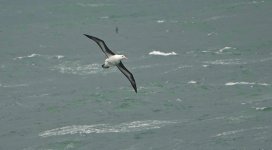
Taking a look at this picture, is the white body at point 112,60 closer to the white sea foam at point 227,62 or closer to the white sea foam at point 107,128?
the white sea foam at point 107,128

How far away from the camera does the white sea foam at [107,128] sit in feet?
225

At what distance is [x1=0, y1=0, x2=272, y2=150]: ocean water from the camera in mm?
66938

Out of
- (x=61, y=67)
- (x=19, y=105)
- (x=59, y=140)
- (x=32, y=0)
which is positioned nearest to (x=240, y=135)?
(x=59, y=140)

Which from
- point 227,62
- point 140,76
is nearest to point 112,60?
point 140,76

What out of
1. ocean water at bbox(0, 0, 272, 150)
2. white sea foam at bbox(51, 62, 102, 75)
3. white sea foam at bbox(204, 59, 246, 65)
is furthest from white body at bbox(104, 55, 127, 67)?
white sea foam at bbox(204, 59, 246, 65)

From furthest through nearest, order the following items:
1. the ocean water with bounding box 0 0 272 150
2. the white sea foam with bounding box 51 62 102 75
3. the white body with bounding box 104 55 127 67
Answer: the white sea foam with bounding box 51 62 102 75
the ocean water with bounding box 0 0 272 150
the white body with bounding box 104 55 127 67

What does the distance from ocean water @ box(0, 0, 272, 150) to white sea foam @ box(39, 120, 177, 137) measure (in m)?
0.09

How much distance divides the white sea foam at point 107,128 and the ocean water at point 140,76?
0.09 metres

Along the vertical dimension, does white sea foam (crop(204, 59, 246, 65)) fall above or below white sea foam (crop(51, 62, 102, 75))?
above

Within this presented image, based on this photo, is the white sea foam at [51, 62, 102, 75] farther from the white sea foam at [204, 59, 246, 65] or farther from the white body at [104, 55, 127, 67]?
the white body at [104, 55, 127, 67]

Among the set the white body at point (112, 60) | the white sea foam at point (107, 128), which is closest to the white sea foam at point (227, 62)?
the white sea foam at point (107, 128)

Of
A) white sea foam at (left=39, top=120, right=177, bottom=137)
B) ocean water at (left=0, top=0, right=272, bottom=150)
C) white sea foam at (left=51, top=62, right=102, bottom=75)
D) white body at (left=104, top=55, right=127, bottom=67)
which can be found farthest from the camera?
white sea foam at (left=51, top=62, right=102, bottom=75)

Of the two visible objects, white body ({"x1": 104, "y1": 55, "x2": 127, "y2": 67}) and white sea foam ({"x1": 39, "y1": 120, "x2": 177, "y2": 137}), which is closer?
white body ({"x1": 104, "y1": 55, "x2": 127, "y2": 67})

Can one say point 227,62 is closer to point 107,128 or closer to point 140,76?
point 140,76
